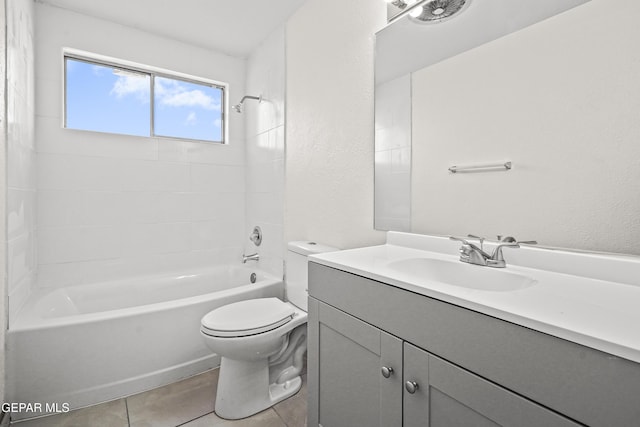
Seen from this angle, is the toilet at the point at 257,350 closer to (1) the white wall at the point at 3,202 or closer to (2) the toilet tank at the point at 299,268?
(2) the toilet tank at the point at 299,268

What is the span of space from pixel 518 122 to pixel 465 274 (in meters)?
0.57

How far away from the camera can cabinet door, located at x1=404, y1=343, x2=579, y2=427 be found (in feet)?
1.82

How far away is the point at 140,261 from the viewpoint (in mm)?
2449

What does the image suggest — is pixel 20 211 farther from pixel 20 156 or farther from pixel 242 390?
pixel 242 390

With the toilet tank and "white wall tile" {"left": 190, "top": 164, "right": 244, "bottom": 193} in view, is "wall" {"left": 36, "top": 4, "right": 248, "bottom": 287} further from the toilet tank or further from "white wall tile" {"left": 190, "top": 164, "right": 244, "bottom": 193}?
the toilet tank

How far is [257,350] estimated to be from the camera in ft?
4.87

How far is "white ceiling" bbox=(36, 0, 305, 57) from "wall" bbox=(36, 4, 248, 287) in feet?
0.35

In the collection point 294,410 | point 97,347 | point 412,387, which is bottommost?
point 294,410

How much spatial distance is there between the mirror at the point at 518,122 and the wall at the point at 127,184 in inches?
74.1

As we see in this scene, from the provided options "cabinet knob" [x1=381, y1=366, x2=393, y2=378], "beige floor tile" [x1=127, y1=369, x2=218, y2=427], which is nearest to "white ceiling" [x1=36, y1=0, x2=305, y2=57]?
"cabinet knob" [x1=381, y1=366, x2=393, y2=378]

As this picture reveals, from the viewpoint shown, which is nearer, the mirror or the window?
the mirror

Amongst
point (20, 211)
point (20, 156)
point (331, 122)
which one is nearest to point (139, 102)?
point (20, 156)

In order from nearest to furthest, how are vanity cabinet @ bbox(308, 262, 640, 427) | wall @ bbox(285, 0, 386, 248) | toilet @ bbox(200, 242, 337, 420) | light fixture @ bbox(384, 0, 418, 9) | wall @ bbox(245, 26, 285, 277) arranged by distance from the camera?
1. vanity cabinet @ bbox(308, 262, 640, 427)
2. light fixture @ bbox(384, 0, 418, 9)
3. toilet @ bbox(200, 242, 337, 420)
4. wall @ bbox(285, 0, 386, 248)
5. wall @ bbox(245, 26, 285, 277)

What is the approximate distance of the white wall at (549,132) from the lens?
2.73ft
